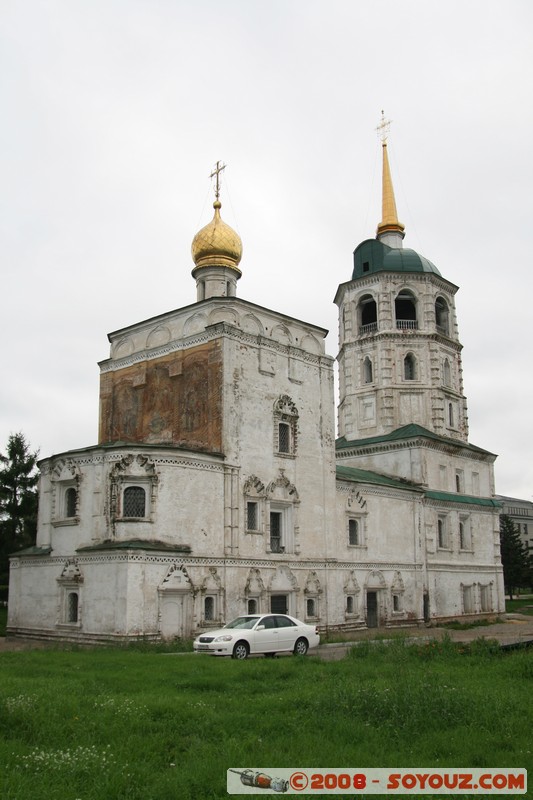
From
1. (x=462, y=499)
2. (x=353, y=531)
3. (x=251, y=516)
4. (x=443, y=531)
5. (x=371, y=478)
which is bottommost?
(x=353, y=531)

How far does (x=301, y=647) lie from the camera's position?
791 inches

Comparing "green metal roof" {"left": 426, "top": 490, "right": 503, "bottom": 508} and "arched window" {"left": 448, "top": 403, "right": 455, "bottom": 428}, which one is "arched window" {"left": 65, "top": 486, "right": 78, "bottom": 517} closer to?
"green metal roof" {"left": 426, "top": 490, "right": 503, "bottom": 508}

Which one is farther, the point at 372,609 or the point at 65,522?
the point at 372,609

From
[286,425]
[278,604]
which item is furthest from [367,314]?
[278,604]

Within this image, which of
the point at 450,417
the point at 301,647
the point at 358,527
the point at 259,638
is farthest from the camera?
the point at 450,417

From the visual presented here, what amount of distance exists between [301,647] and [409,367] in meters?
22.2

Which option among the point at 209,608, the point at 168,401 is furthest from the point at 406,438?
the point at 209,608

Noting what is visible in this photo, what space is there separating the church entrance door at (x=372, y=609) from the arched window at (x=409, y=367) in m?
12.0

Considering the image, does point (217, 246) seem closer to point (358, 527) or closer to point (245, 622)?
point (358, 527)

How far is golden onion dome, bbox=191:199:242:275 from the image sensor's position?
3122 centimetres

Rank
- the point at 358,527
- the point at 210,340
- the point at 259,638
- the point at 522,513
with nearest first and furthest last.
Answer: the point at 259,638
the point at 210,340
the point at 358,527
the point at 522,513

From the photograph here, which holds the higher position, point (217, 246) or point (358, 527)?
point (217, 246)

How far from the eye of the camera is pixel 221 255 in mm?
31250

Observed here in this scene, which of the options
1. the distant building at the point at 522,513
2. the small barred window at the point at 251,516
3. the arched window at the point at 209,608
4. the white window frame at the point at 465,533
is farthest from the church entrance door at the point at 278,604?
the distant building at the point at 522,513
